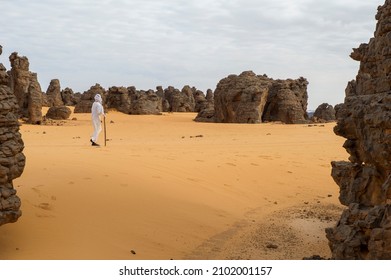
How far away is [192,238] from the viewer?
6.18 metres

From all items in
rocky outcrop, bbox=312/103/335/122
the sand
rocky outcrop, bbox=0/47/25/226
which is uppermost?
rocky outcrop, bbox=312/103/335/122

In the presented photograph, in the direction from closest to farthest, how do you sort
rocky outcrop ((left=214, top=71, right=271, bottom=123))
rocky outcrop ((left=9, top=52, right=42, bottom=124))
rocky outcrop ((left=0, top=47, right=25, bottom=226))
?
rocky outcrop ((left=0, top=47, right=25, bottom=226))
rocky outcrop ((left=9, top=52, right=42, bottom=124))
rocky outcrop ((left=214, top=71, right=271, bottom=123))

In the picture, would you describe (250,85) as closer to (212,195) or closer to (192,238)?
(212,195)

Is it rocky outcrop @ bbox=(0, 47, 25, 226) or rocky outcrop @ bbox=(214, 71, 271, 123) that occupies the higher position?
rocky outcrop @ bbox=(214, 71, 271, 123)

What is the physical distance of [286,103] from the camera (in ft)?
98.8

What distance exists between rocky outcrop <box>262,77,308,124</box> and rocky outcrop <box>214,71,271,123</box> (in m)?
0.90

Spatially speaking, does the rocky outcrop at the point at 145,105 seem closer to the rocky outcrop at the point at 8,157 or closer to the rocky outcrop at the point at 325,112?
the rocky outcrop at the point at 325,112

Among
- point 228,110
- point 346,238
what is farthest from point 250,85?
point 346,238

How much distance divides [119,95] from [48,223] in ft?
111

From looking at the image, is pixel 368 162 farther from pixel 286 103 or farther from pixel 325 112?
pixel 325 112

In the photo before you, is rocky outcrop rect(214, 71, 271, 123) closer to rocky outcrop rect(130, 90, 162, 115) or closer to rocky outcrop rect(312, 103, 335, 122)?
rocky outcrop rect(312, 103, 335, 122)

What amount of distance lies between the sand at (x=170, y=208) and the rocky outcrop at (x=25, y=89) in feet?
48.1

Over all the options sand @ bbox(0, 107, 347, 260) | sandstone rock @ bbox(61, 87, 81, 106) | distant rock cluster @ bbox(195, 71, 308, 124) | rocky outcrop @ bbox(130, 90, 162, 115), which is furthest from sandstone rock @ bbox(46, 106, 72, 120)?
sandstone rock @ bbox(61, 87, 81, 106)

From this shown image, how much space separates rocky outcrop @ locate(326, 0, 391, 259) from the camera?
3.75 meters
